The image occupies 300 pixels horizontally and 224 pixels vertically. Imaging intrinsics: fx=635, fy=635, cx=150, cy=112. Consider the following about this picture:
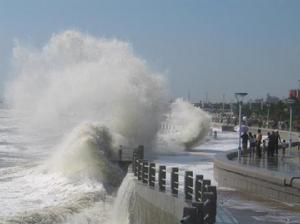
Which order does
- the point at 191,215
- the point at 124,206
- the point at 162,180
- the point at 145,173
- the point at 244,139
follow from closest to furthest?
the point at 191,215 < the point at 162,180 < the point at 124,206 < the point at 145,173 < the point at 244,139

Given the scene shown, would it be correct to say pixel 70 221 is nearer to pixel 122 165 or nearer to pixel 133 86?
pixel 122 165

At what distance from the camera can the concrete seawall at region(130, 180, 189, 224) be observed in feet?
40.8

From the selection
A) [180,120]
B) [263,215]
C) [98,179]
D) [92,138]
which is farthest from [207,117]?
[263,215]

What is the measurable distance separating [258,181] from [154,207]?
351 centimetres

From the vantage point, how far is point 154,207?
14398mm

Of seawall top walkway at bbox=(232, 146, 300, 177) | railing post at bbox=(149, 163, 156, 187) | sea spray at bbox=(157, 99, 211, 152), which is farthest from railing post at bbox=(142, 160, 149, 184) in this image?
sea spray at bbox=(157, 99, 211, 152)

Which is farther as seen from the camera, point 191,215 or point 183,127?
point 183,127

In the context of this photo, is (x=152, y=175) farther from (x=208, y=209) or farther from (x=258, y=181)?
(x=208, y=209)

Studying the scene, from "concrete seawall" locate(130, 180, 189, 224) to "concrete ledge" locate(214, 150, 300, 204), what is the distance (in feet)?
9.53

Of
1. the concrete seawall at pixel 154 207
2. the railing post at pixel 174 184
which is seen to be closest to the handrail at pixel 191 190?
the railing post at pixel 174 184

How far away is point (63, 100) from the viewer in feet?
156

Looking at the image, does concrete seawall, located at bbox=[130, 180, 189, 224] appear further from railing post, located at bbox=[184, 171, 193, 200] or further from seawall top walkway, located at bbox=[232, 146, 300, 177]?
seawall top walkway, located at bbox=[232, 146, 300, 177]

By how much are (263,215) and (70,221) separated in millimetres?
7515

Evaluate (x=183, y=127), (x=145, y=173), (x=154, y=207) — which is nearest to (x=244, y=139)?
(x=145, y=173)
